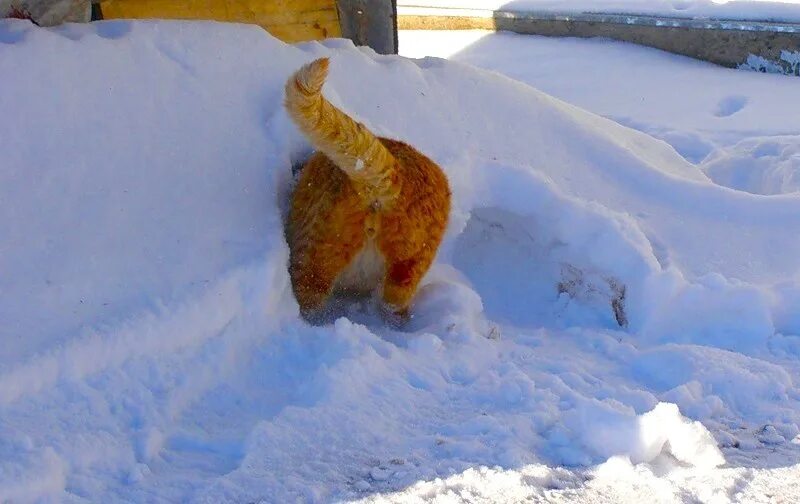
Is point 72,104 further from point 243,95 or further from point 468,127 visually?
point 468,127

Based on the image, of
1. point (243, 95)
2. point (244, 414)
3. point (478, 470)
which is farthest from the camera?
point (243, 95)

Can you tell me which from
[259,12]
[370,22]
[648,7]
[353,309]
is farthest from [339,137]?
[648,7]

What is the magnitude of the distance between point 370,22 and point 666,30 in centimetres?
417

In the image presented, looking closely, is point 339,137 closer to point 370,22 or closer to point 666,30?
point 370,22

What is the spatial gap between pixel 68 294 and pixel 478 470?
4.72 feet

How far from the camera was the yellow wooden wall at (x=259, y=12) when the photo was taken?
490cm

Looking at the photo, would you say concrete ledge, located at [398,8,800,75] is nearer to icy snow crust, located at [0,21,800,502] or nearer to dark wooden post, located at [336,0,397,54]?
dark wooden post, located at [336,0,397,54]

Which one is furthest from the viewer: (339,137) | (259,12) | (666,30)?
Result: (666,30)

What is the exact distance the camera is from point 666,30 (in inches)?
350

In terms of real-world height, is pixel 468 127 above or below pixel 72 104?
below

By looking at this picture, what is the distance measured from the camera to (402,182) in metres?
3.37

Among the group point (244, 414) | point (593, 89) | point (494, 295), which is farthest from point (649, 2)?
point (244, 414)

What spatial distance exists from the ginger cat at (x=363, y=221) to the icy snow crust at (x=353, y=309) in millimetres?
118

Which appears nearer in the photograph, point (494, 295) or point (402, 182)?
point (402, 182)
